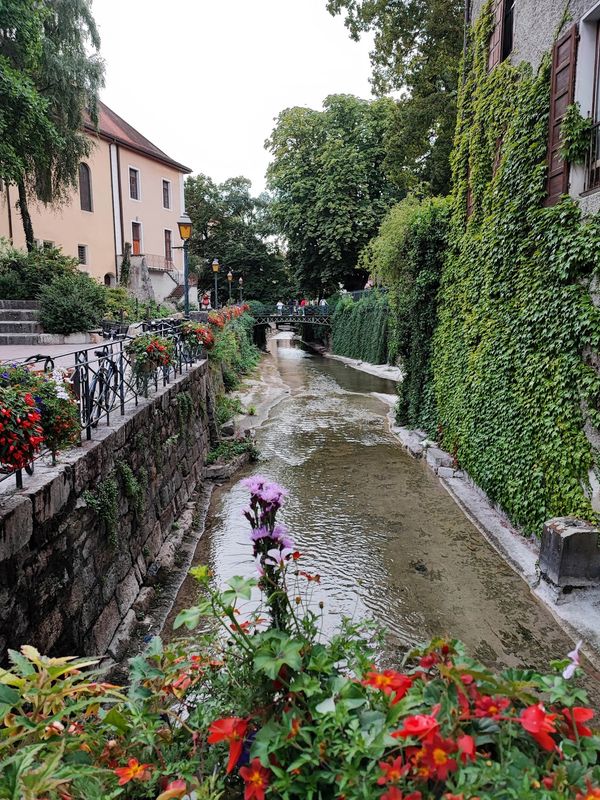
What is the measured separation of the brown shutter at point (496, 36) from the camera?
7.88 metres

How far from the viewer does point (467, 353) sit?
9.12 meters

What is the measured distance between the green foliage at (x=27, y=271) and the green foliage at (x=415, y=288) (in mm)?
10474

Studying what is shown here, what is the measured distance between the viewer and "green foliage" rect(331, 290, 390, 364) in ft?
83.0

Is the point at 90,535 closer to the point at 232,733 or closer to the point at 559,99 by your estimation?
the point at 232,733

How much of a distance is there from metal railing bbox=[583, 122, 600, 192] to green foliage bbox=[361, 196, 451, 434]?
4.89 metres

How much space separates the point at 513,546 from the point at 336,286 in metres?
30.9

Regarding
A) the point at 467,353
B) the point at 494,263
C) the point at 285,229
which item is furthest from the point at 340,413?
the point at 285,229

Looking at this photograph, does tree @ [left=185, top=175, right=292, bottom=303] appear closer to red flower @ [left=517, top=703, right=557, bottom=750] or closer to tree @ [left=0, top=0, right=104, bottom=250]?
tree @ [left=0, top=0, right=104, bottom=250]

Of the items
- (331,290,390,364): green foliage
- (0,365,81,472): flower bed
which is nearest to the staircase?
(0,365,81,472): flower bed

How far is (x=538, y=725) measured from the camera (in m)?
1.34

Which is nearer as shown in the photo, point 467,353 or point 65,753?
point 65,753

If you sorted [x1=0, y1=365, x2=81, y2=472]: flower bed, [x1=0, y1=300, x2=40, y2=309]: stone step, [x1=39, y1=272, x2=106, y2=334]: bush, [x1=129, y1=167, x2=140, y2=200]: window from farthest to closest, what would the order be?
[x1=129, y1=167, x2=140, y2=200]: window
[x1=0, y1=300, x2=40, y2=309]: stone step
[x1=39, y1=272, x2=106, y2=334]: bush
[x1=0, y1=365, x2=81, y2=472]: flower bed

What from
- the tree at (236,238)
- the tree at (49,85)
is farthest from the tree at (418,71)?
the tree at (236,238)

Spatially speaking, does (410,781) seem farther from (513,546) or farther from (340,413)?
(340,413)
